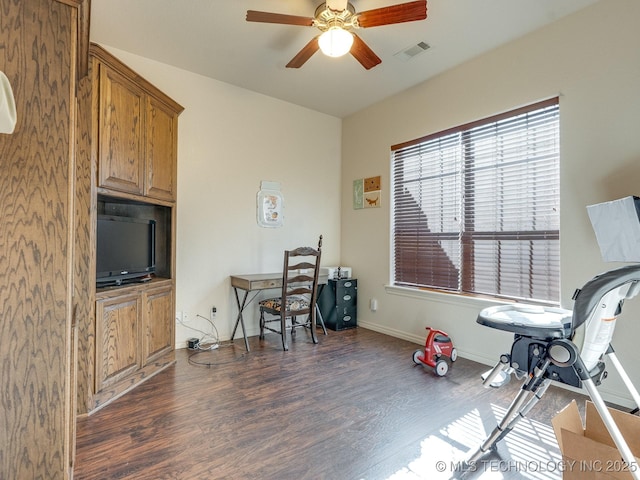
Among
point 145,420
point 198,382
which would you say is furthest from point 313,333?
point 145,420

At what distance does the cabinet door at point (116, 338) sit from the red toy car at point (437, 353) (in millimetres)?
2372

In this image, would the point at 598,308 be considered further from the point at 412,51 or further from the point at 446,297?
the point at 412,51

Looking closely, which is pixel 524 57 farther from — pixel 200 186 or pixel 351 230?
pixel 200 186

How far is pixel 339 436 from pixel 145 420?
1.21 metres

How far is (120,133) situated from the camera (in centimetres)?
246

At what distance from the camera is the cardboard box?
47.9 inches

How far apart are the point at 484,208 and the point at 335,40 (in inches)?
80.3

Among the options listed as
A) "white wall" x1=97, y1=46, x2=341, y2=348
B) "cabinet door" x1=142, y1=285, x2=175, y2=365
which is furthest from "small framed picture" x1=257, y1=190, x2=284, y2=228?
"cabinet door" x1=142, y1=285, x2=175, y2=365

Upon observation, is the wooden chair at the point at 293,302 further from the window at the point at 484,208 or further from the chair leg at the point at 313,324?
the window at the point at 484,208

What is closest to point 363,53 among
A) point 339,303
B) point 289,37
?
point 289,37

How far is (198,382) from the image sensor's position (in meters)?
2.60

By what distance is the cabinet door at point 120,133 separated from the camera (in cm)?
230

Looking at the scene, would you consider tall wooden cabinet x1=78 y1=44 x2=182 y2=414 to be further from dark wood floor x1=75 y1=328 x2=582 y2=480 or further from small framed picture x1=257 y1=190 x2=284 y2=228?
small framed picture x1=257 y1=190 x2=284 y2=228

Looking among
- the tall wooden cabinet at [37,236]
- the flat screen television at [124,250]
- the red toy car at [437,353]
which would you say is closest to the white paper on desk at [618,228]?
the red toy car at [437,353]
